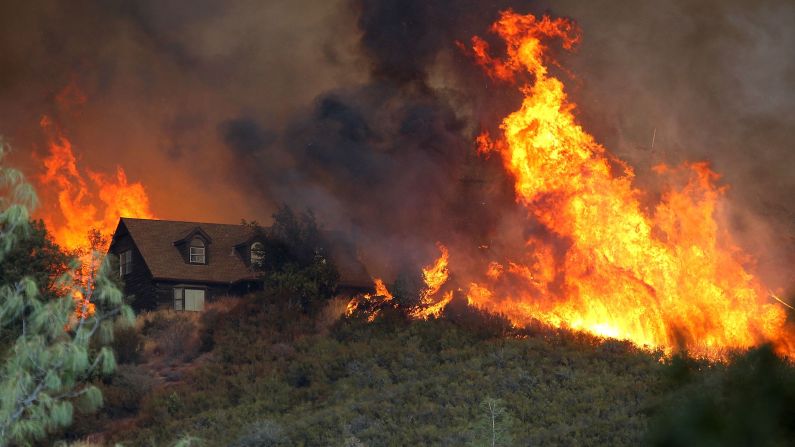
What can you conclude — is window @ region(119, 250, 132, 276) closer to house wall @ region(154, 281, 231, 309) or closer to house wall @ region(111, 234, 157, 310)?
house wall @ region(111, 234, 157, 310)

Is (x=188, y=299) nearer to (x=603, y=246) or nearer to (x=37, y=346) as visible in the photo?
(x=603, y=246)


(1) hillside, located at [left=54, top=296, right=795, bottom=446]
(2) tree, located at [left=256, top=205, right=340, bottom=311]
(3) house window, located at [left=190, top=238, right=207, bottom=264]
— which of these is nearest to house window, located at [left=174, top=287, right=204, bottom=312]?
(3) house window, located at [left=190, top=238, right=207, bottom=264]

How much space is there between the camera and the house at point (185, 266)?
2087 inches

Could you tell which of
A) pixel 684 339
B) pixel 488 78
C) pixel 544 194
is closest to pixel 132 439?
pixel 544 194

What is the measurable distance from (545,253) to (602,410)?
454 inches

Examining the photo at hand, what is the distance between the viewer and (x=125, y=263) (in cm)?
5588

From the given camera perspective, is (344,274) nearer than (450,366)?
No

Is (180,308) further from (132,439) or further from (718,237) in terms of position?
(718,237)

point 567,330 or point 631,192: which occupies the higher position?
point 631,192

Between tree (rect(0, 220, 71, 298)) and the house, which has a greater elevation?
the house

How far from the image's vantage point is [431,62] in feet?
150

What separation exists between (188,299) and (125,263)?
4531mm

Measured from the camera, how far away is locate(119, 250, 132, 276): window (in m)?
55.5

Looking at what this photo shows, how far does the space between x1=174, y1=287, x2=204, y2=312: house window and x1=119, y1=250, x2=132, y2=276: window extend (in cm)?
335
